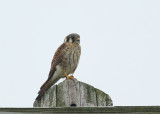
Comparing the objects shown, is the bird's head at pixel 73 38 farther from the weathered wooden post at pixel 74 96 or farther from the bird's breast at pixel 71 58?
the weathered wooden post at pixel 74 96

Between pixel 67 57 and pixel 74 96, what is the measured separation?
378 cm

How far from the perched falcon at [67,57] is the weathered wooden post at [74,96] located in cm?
314

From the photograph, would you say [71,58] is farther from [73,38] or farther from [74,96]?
[74,96]

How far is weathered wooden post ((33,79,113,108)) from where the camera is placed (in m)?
2.21

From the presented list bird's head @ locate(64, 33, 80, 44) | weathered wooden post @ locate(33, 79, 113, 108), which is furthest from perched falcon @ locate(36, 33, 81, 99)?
weathered wooden post @ locate(33, 79, 113, 108)

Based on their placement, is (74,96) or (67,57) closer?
(74,96)

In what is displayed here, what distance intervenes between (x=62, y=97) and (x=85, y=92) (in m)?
0.15

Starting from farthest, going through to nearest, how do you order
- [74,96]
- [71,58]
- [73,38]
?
[73,38], [71,58], [74,96]

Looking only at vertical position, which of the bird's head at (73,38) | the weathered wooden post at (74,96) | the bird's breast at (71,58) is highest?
the bird's head at (73,38)

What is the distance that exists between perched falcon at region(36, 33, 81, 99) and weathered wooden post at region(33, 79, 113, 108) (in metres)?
3.14

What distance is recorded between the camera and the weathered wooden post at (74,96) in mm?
2211

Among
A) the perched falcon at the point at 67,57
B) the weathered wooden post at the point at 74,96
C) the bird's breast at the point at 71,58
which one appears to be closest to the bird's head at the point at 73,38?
the perched falcon at the point at 67,57

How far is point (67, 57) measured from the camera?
236 inches

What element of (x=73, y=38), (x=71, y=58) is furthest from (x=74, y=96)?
(x=73, y=38)
